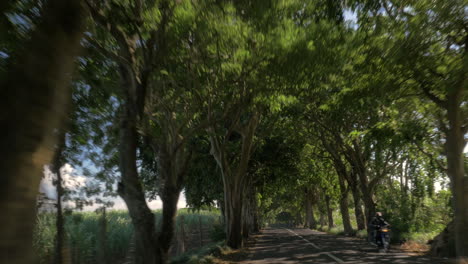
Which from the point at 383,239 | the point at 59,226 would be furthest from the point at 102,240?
the point at 383,239

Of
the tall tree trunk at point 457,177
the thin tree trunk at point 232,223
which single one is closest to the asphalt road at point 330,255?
the thin tree trunk at point 232,223

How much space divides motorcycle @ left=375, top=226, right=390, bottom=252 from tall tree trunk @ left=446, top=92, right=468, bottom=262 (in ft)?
14.5

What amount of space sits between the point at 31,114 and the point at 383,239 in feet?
47.0

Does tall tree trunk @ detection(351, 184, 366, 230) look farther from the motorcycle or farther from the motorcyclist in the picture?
the motorcycle

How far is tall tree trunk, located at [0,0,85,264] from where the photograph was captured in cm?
247

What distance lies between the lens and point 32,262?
102 inches

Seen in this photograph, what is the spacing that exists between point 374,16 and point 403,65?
1657mm

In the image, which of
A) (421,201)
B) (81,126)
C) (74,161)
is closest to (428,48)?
(81,126)

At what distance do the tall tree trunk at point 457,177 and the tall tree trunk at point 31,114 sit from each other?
33.2 feet

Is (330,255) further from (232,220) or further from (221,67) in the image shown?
(221,67)

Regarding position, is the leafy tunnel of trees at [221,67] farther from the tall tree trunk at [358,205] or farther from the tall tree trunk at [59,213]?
the tall tree trunk at [358,205]

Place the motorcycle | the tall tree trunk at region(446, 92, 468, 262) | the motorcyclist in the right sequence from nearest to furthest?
the tall tree trunk at region(446, 92, 468, 262) < the motorcycle < the motorcyclist

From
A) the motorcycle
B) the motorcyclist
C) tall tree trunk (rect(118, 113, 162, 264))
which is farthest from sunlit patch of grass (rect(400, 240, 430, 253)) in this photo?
tall tree trunk (rect(118, 113, 162, 264))

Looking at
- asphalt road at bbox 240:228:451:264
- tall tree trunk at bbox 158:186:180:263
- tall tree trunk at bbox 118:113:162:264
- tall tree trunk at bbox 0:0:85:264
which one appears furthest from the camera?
asphalt road at bbox 240:228:451:264
